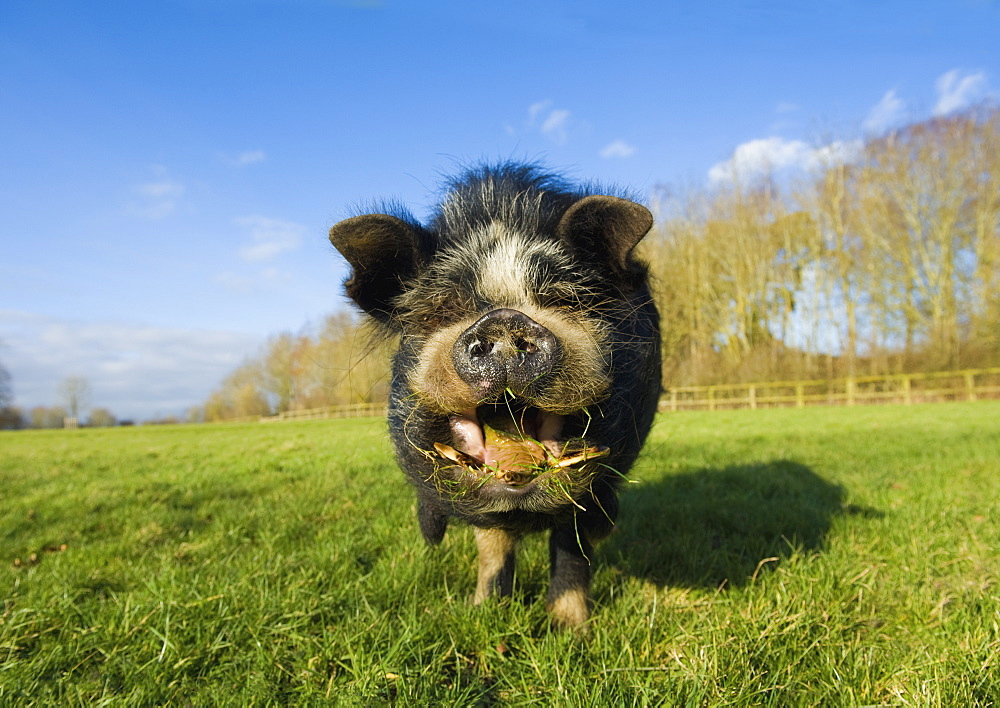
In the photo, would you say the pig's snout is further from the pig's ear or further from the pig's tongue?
the pig's ear

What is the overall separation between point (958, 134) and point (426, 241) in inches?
1241

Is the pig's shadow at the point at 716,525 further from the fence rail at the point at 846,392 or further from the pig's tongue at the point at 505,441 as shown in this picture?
the fence rail at the point at 846,392

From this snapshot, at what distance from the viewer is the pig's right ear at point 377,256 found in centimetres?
218

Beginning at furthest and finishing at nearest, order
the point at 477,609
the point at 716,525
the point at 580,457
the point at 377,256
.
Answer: the point at 716,525 → the point at 477,609 → the point at 377,256 → the point at 580,457

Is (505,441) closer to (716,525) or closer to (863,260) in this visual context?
(716,525)

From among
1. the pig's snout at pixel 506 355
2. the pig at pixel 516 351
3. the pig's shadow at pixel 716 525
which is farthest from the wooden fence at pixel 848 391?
the pig's snout at pixel 506 355

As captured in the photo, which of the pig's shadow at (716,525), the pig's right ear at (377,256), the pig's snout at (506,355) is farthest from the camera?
the pig's shadow at (716,525)

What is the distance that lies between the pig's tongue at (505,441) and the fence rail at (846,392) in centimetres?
2178

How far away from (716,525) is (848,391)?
2546 centimetres

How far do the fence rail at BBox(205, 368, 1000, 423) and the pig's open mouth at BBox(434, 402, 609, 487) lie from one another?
21799 mm

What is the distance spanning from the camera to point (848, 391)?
25531 mm

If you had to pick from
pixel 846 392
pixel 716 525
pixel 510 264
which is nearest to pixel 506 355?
pixel 510 264

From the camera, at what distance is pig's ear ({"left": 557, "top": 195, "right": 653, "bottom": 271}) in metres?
2.12

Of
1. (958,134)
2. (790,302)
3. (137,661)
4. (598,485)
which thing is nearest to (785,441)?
(598,485)
